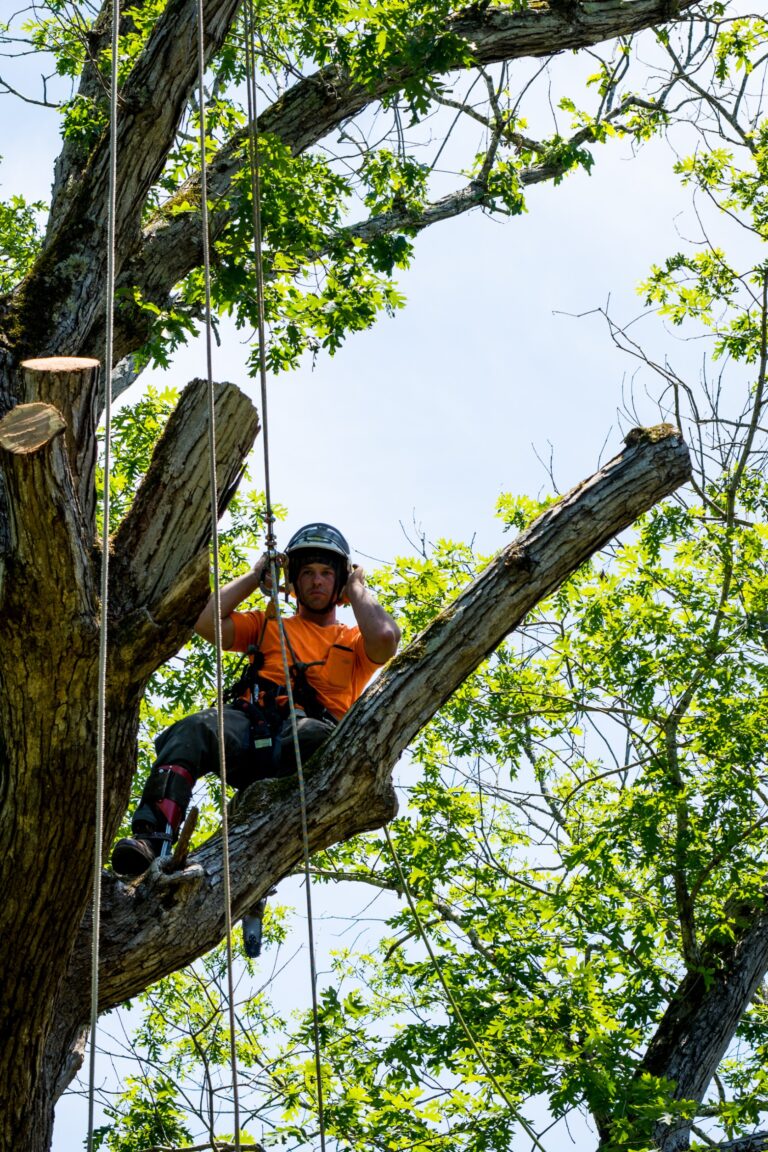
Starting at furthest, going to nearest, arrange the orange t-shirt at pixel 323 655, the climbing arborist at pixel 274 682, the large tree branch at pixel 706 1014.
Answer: the large tree branch at pixel 706 1014
the orange t-shirt at pixel 323 655
the climbing arborist at pixel 274 682

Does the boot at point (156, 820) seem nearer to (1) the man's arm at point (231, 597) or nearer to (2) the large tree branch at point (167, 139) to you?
(1) the man's arm at point (231, 597)

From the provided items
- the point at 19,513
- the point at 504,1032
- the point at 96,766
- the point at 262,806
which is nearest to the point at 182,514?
the point at 19,513

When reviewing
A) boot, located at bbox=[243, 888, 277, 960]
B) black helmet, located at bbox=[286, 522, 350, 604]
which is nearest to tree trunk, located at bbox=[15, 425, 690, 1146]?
boot, located at bbox=[243, 888, 277, 960]

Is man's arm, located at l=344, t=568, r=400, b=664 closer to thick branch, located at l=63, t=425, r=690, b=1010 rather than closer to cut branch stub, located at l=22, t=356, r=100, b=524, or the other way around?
thick branch, located at l=63, t=425, r=690, b=1010

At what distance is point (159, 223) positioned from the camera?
736 centimetres

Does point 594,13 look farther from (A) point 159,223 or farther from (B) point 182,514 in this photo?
(B) point 182,514

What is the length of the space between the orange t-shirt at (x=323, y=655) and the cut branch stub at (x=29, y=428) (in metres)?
2.13

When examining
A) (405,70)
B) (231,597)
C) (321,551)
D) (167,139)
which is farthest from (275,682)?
(405,70)

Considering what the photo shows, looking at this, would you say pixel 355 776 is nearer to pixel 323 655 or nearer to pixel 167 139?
pixel 323 655

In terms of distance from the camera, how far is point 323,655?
224 inches

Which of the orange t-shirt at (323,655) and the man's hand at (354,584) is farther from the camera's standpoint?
the orange t-shirt at (323,655)

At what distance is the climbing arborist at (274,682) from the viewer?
474cm

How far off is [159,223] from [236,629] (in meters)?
2.84

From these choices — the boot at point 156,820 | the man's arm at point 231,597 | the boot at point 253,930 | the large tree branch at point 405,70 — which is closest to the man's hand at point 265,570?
the man's arm at point 231,597
